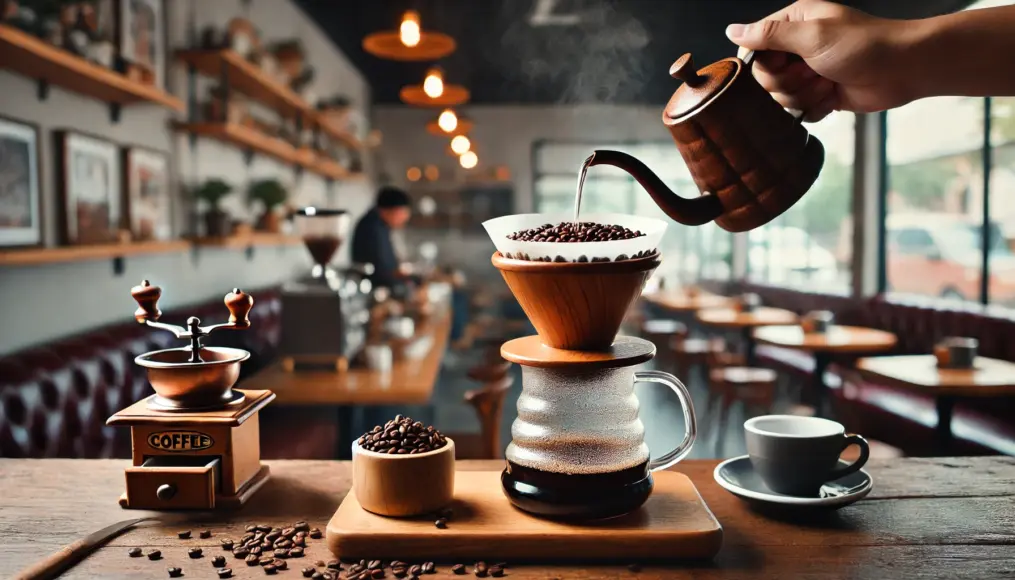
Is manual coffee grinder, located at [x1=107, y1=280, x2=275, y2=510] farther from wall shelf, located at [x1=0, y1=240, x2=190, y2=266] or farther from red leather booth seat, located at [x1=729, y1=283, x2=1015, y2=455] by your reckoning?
Answer: red leather booth seat, located at [x1=729, y1=283, x2=1015, y2=455]

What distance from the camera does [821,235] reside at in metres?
8.68

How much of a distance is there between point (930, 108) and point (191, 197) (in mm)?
5744

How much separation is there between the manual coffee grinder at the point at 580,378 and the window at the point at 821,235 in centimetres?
639

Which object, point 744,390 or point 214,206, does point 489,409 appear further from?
point 744,390

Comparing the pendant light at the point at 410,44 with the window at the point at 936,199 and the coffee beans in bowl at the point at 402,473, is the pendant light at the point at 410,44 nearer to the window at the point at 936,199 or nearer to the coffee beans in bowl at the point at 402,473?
the coffee beans in bowl at the point at 402,473

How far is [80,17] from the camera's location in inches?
111

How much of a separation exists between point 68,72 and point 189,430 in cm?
220

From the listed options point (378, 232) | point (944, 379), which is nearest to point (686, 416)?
point (944, 379)

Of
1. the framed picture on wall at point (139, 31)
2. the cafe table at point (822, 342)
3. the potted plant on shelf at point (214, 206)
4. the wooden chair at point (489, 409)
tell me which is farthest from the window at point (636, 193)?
the wooden chair at point (489, 409)

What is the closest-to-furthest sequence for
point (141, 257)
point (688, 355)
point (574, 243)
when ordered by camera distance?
point (574, 243) → point (141, 257) → point (688, 355)

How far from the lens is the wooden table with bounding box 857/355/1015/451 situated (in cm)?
318

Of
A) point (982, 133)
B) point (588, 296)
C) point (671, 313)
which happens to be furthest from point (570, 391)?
point (671, 313)

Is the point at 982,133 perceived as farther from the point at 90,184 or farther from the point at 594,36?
the point at 90,184

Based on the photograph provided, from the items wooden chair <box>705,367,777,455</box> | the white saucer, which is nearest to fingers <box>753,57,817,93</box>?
the white saucer
